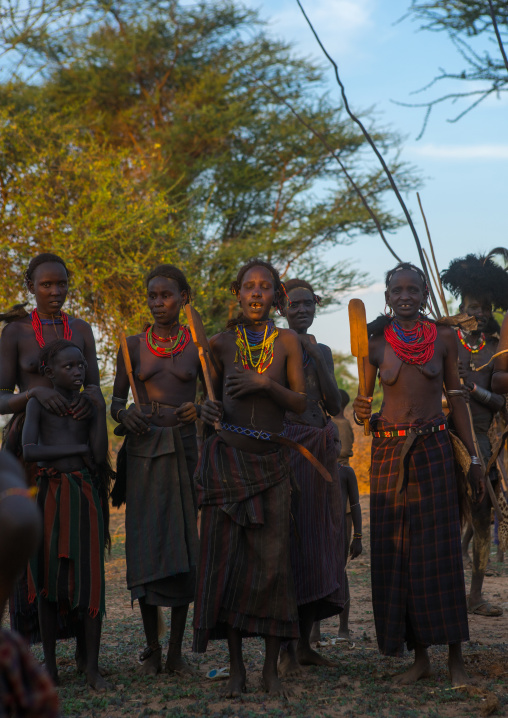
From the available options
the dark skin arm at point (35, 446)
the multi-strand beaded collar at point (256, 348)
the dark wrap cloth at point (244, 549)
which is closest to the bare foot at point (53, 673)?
the dark wrap cloth at point (244, 549)

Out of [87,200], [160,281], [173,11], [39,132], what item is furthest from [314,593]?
[173,11]

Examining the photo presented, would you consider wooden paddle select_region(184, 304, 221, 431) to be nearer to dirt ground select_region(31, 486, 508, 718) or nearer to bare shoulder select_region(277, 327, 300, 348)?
bare shoulder select_region(277, 327, 300, 348)

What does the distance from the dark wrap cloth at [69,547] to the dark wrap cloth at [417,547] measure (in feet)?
4.72

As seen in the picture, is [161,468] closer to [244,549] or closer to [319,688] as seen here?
[244,549]

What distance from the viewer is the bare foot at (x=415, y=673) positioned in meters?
4.20

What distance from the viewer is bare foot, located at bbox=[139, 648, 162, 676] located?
447 cm

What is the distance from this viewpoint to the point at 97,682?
165 inches

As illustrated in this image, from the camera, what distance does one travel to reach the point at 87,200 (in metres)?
13.7

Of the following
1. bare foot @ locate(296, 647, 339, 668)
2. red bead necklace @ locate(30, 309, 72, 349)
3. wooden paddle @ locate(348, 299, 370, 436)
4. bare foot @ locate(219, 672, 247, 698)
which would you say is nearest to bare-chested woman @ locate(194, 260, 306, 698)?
bare foot @ locate(219, 672, 247, 698)

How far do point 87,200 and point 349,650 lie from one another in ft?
33.5

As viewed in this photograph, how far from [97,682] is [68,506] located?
876mm

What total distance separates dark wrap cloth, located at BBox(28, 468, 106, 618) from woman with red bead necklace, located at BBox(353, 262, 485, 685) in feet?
4.71

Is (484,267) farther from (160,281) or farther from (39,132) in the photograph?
(39,132)

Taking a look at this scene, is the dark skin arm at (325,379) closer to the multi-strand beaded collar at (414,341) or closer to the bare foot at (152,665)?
the multi-strand beaded collar at (414,341)
